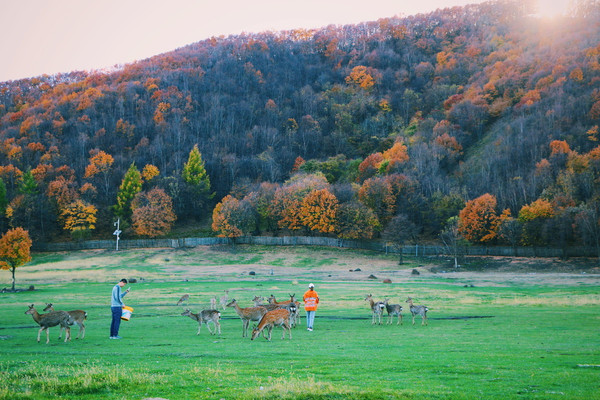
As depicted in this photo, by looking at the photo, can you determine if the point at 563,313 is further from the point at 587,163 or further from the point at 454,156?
the point at 454,156

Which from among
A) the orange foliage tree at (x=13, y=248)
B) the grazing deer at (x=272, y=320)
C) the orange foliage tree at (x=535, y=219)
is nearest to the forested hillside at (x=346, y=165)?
the orange foliage tree at (x=535, y=219)

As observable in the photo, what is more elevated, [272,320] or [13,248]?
[13,248]

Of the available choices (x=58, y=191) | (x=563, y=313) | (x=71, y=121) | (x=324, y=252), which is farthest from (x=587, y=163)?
(x=71, y=121)

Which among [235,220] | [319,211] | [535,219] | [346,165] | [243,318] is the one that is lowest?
[243,318]

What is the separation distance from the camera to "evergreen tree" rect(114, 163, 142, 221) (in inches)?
5034

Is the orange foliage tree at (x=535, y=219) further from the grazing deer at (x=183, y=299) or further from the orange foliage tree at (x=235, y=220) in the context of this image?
the grazing deer at (x=183, y=299)

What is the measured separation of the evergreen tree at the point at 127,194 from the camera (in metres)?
128

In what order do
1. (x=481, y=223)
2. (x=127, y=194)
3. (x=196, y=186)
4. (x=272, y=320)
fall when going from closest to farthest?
1. (x=272, y=320)
2. (x=481, y=223)
3. (x=127, y=194)
4. (x=196, y=186)

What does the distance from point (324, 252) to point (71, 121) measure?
128205 mm

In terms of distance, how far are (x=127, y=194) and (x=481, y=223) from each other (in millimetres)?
86438

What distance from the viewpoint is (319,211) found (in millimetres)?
106375

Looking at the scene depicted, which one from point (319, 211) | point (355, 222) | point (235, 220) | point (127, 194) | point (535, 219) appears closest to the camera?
point (535, 219)

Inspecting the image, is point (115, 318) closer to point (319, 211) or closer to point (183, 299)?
point (183, 299)

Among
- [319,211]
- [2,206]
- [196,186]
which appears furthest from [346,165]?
[2,206]
